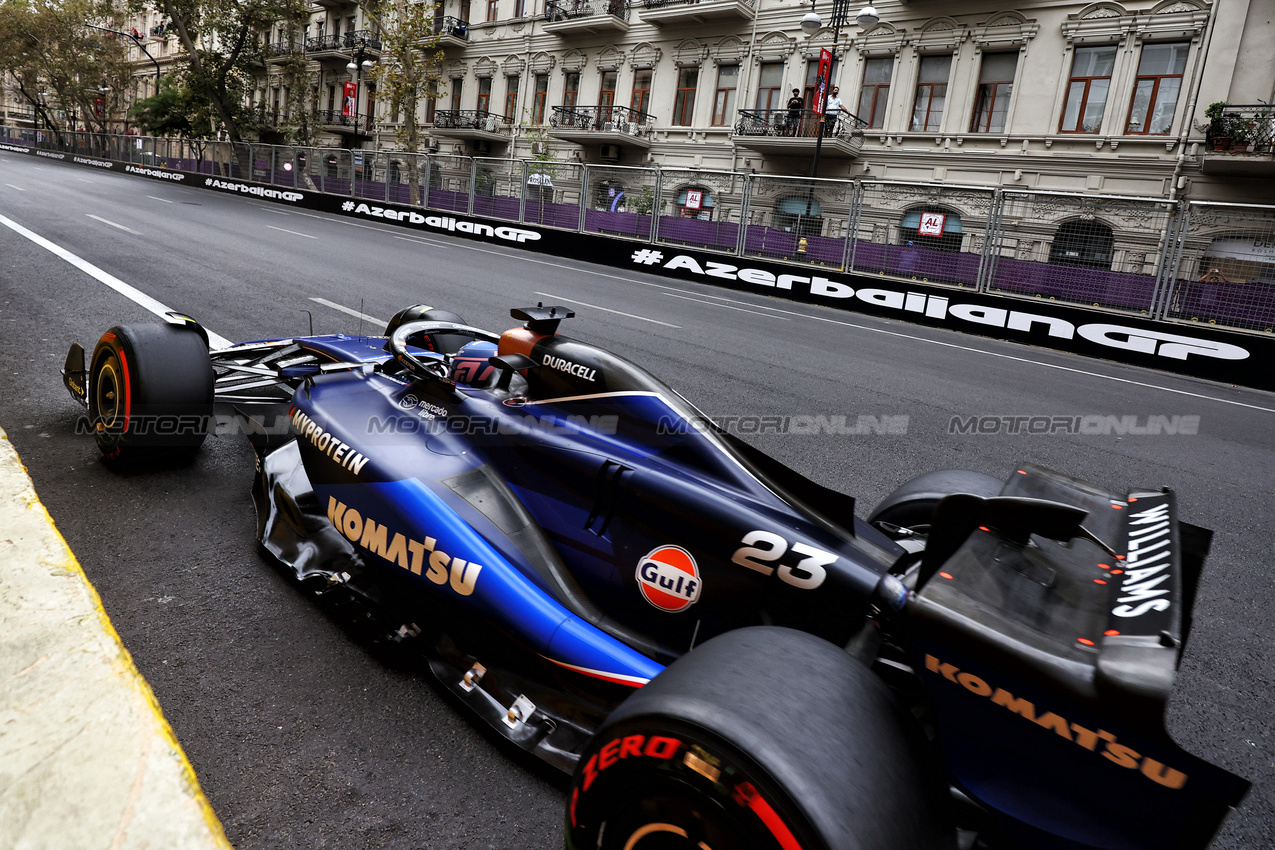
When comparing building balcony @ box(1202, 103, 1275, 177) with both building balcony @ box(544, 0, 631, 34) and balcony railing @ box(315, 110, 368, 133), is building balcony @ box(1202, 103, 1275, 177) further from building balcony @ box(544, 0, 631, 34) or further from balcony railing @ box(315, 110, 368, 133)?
balcony railing @ box(315, 110, 368, 133)

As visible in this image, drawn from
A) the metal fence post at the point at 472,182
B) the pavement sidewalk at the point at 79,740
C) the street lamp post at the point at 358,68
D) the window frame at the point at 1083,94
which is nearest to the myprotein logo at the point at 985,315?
the metal fence post at the point at 472,182

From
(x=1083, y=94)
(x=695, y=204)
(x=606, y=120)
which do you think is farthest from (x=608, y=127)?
(x=1083, y=94)

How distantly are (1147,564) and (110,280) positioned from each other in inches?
373

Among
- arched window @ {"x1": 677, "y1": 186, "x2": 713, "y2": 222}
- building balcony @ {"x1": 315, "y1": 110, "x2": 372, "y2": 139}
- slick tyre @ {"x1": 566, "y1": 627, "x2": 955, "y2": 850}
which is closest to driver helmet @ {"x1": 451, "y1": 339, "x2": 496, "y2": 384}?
slick tyre @ {"x1": 566, "y1": 627, "x2": 955, "y2": 850}

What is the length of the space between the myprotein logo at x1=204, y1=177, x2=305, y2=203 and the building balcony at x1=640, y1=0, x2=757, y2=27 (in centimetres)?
1458

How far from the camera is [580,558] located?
2188 millimetres

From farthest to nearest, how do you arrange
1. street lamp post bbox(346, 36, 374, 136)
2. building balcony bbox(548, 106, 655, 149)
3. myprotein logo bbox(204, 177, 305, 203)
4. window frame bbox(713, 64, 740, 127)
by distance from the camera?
1. street lamp post bbox(346, 36, 374, 136)
2. building balcony bbox(548, 106, 655, 149)
3. myprotein logo bbox(204, 177, 305, 203)
4. window frame bbox(713, 64, 740, 127)

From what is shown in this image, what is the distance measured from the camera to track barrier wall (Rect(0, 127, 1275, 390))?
1075 cm

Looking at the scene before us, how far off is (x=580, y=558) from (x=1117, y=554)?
132 cm

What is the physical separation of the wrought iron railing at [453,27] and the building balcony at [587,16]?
568 cm

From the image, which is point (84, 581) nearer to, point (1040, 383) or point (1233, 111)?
point (1040, 383)

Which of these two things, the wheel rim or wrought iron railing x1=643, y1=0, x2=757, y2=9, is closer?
the wheel rim

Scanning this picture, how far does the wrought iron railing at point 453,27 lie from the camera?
3469 cm

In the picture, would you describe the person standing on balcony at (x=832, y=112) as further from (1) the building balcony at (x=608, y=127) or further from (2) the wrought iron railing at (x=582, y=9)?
(2) the wrought iron railing at (x=582, y=9)
